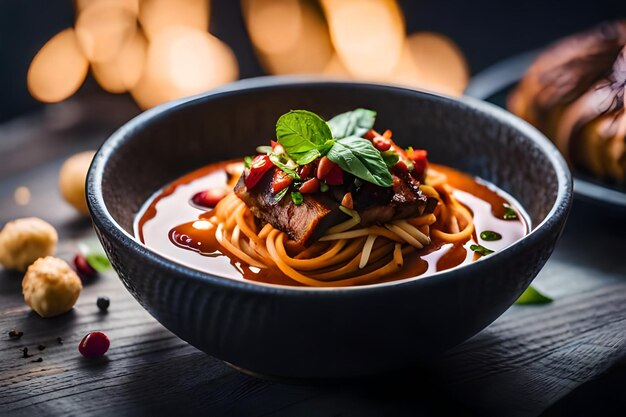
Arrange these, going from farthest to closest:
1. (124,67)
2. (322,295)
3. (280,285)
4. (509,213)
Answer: (124,67)
(509,213)
(280,285)
(322,295)

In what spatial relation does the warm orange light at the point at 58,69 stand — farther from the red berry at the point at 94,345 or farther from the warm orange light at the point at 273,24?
the red berry at the point at 94,345

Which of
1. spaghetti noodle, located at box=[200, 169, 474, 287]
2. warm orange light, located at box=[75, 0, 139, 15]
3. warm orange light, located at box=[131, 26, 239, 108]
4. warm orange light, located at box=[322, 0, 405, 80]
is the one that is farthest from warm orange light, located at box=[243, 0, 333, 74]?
spaghetti noodle, located at box=[200, 169, 474, 287]

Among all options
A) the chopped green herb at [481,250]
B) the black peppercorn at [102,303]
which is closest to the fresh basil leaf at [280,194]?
the chopped green herb at [481,250]

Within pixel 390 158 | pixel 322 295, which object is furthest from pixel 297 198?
pixel 322 295

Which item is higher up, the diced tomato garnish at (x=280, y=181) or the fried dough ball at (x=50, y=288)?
the diced tomato garnish at (x=280, y=181)

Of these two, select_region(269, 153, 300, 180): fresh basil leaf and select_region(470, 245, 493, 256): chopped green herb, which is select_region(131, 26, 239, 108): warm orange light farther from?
select_region(470, 245, 493, 256): chopped green herb

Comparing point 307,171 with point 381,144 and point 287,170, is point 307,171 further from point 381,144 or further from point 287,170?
point 381,144
